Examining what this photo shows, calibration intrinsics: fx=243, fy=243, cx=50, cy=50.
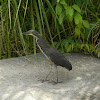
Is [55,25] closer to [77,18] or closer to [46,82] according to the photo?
[77,18]

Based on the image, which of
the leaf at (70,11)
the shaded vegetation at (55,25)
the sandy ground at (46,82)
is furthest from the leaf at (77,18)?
the sandy ground at (46,82)

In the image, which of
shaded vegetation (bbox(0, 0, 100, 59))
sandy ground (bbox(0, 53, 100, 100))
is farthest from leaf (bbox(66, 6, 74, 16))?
sandy ground (bbox(0, 53, 100, 100))

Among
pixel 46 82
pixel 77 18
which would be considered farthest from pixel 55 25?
pixel 46 82

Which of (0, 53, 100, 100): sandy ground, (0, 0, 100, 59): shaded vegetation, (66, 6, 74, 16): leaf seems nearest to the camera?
(0, 53, 100, 100): sandy ground

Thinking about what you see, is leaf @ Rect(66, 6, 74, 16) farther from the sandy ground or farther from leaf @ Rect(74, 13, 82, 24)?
the sandy ground

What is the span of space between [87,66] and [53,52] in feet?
2.51

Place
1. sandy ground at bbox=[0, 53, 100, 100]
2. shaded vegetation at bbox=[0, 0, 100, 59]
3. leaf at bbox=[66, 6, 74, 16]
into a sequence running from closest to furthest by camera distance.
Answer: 1. sandy ground at bbox=[0, 53, 100, 100]
2. leaf at bbox=[66, 6, 74, 16]
3. shaded vegetation at bbox=[0, 0, 100, 59]

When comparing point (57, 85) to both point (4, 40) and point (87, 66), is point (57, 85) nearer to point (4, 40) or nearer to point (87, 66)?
point (87, 66)

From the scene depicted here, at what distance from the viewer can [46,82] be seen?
3.03 metres

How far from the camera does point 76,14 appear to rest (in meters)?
3.35

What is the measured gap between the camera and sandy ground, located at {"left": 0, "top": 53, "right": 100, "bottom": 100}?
254 cm

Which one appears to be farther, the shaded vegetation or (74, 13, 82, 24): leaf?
the shaded vegetation

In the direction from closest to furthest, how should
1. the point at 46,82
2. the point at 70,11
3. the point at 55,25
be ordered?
the point at 46,82 → the point at 70,11 → the point at 55,25

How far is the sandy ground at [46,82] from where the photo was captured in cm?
254
